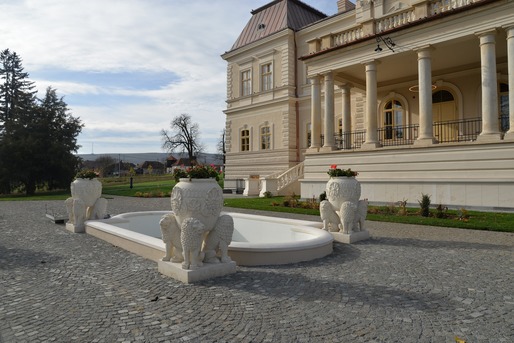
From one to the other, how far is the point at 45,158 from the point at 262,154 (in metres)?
21.9

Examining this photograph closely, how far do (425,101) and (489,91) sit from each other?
2390 millimetres

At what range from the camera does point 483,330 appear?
340 centimetres

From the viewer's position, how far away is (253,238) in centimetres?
960

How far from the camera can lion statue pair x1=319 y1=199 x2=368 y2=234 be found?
8.05 meters

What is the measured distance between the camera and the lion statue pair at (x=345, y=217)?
8047 mm

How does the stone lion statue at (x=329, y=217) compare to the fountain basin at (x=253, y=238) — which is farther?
the stone lion statue at (x=329, y=217)

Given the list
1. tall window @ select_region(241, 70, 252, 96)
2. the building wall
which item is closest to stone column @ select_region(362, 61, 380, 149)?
the building wall

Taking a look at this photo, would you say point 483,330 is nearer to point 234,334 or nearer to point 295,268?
point 234,334

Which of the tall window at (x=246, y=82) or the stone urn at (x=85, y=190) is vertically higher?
the tall window at (x=246, y=82)

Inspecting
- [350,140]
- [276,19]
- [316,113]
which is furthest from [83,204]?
[276,19]

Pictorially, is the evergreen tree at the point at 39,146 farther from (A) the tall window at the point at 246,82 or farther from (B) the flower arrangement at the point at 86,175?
(B) the flower arrangement at the point at 86,175

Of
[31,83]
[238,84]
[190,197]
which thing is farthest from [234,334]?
[31,83]

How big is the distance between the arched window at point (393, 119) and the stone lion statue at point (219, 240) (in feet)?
59.5

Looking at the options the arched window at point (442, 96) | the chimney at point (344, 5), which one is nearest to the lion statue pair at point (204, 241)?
the arched window at point (442, 96)
